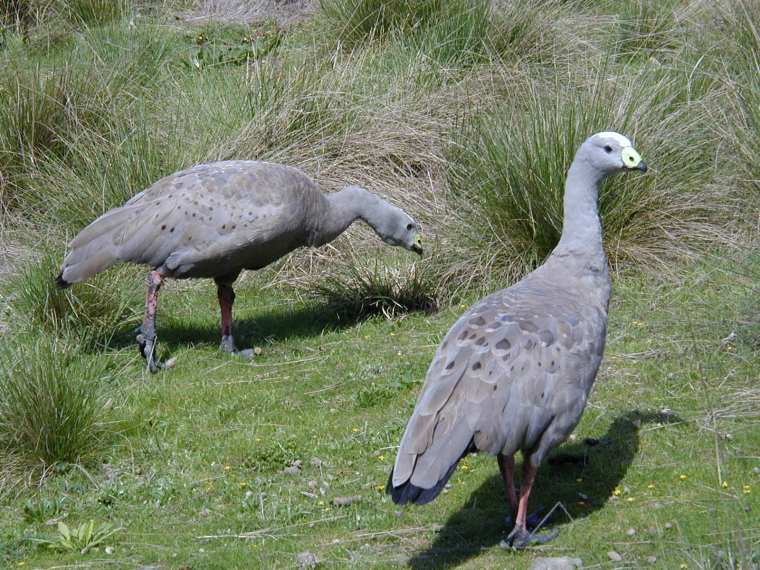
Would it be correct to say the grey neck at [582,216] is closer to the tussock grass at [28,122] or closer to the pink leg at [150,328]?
the pink leg at [150,328]

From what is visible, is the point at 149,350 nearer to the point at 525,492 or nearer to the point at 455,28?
the point at 525,492

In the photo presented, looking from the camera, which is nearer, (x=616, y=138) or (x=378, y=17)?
(x=616, y=138)

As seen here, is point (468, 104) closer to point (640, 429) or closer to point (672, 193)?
point (672, 193)

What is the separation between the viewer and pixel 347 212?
9.11 metres

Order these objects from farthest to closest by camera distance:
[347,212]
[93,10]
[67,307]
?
1. [93,10]
2. [347,212]
3. [67,307]

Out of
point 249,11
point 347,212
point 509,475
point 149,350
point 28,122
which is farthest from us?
point 249,11

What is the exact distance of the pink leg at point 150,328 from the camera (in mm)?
8242

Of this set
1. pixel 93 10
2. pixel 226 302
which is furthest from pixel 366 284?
pixel 93 10

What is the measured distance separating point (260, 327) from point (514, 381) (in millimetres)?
4258

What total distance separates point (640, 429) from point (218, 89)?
6.84 meters

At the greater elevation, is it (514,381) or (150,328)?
(514,381)

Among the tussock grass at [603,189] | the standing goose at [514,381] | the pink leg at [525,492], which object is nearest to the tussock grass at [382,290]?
the tussock grass at [603,189]

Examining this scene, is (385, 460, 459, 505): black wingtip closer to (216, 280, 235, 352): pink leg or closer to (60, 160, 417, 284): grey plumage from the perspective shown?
(60, 160, 417, 284): grey plumage

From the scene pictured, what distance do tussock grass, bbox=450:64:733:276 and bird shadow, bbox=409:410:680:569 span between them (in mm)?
2431
